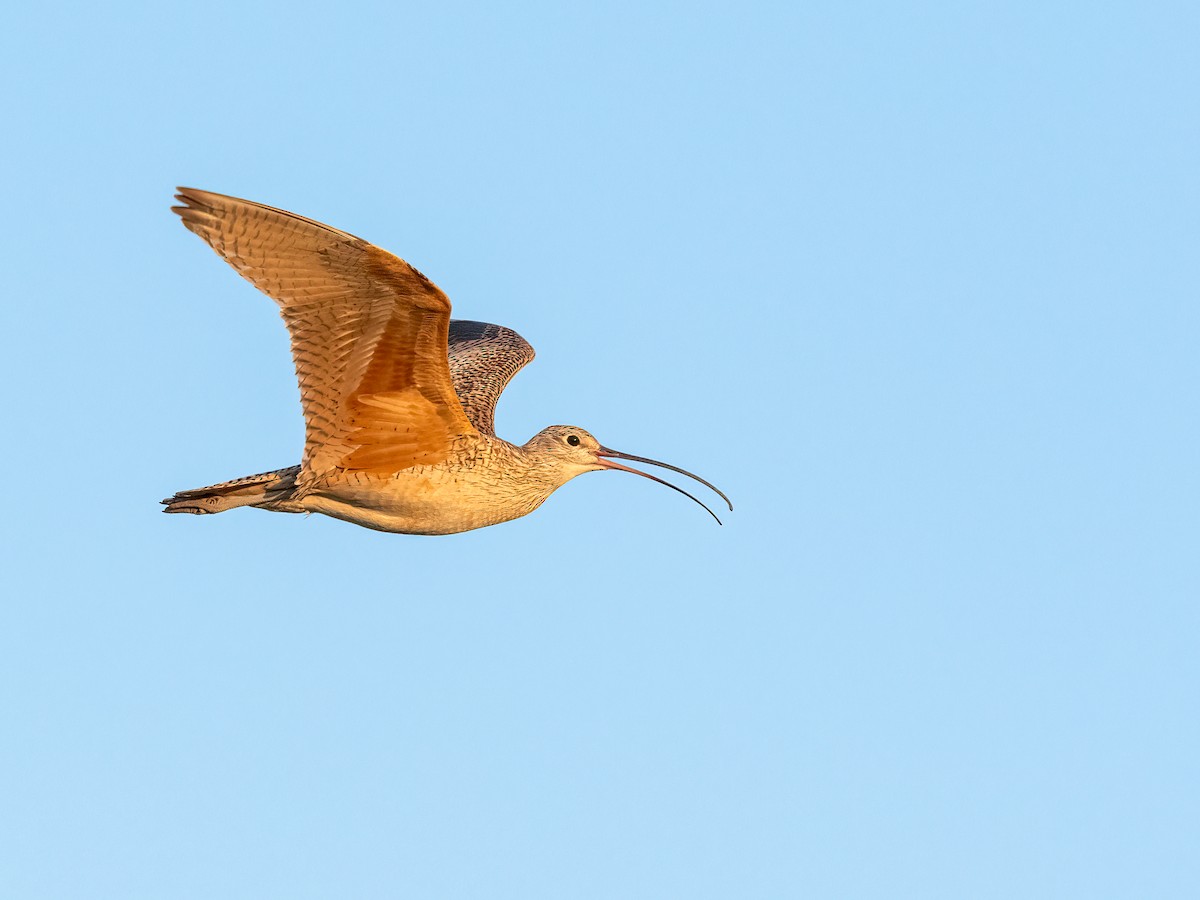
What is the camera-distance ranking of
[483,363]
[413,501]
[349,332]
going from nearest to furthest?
[349,332], [413,501], [483,363]

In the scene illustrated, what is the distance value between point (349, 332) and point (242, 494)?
2893mm

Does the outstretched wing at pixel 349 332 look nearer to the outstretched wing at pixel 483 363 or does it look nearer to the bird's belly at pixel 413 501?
the bird's belly at pixel 413 501

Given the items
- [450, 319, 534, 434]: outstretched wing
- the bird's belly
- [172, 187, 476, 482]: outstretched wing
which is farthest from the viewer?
[450, 319, 534, 434]: outstretched wing

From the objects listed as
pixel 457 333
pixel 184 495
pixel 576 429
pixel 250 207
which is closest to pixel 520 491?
pixel 576 429

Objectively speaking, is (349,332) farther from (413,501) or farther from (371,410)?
(413,501)

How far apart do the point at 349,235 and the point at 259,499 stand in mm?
4594

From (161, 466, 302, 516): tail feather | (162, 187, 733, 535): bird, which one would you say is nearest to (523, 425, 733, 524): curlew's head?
(162, 187, 733, 535): bird

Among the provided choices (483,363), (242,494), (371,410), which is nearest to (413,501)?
(371,410)

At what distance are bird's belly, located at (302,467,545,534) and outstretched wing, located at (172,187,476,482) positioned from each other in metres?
0.17

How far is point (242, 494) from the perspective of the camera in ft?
61.4

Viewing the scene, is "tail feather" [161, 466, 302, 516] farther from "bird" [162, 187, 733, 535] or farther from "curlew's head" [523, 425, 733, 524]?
"curlew's head" [523, 425, 733, 524]

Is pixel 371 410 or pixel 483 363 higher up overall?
pixel 483 363

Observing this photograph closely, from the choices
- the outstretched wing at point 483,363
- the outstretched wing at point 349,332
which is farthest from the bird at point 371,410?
the outstretched wing at point 483,363

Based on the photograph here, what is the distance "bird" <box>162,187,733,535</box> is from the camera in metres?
15.7
